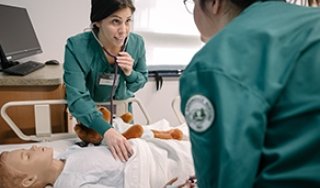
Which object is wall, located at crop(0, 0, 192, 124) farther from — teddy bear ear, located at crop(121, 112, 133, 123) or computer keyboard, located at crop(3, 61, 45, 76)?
teddy bear ear, located at crop(121, 112, 133, 123)

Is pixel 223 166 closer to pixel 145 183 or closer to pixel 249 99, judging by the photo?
pixel 249 99

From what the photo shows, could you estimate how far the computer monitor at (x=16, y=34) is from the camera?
226cm

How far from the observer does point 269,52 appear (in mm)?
558

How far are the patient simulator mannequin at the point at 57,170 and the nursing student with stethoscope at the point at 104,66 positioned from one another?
70 mm

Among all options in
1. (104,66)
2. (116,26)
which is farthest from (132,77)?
(116,26)

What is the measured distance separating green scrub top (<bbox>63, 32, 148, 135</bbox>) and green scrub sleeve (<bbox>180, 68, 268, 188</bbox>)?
1000 millimetres

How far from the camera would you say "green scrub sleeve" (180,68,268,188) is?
0.54 meters

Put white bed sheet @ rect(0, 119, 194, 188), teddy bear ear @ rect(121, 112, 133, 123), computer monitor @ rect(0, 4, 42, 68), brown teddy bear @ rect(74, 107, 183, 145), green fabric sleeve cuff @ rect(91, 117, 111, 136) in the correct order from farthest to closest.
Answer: computer monitor @ rect(0, 4, 42, 68)
teddy bear ear @ rect(121, 112, 133, 123)
brown teddy bear @ rect(74, 107, 183, 145)
green fabric sleeve cuff @ rect(91, 117, 111, 136)
white bed sheet @ rect(0, 119, 194, 188)

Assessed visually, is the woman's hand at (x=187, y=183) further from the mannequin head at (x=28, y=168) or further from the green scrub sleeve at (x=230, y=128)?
the green scrub sleeve at (x=230, y=128)

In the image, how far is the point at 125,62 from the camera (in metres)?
1.68

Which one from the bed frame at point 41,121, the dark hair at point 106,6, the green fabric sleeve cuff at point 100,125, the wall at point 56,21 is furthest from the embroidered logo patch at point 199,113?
the wall at point 56,21

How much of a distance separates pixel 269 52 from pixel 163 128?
53.6 inches

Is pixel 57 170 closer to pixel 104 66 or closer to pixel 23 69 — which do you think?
pixel 104 66

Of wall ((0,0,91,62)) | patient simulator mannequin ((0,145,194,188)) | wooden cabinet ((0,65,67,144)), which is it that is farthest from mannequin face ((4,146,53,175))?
wall ((0,0,91,62))
